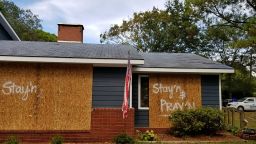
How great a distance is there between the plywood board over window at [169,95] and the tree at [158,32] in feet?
85.5

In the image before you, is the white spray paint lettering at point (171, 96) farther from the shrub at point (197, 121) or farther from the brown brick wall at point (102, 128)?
the brown brick wall at point (102, 128)

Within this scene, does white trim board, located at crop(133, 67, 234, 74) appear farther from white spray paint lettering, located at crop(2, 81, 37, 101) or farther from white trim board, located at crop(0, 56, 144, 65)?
white spray paint lettering, located at crop(2, 81, 37, 101)

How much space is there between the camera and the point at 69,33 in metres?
18.9

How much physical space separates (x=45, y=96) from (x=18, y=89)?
1.00 meters

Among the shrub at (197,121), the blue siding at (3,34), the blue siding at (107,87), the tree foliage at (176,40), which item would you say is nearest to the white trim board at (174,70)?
the blue siding at (107,87)

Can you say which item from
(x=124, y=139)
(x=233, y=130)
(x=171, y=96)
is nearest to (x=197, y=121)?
(x=171, y=96)

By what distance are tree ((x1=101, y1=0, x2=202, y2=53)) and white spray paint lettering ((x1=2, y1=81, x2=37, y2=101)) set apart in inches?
1182

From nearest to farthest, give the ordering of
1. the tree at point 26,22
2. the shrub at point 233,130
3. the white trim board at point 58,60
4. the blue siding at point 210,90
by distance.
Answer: the white trim board at point 58,60 < the shrub at point 233,130 < the blue siding at point 210,90 < the tree at point 26,22

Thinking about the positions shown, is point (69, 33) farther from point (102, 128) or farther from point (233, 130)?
point (233, 130)

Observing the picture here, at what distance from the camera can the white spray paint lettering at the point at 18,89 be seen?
11805 millimetres

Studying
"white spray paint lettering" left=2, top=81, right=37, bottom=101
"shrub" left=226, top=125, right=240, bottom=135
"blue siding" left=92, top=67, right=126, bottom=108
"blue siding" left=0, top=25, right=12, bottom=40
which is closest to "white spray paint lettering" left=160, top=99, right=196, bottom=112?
"shrub" left=226, top=125, right=240, bottom=135

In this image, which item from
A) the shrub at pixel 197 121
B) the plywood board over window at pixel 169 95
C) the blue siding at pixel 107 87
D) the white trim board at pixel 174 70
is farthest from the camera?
the plywood board over window at pixel 169 95

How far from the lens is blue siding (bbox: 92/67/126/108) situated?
40.3ft

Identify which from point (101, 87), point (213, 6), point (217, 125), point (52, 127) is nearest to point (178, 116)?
point (217, 125)
